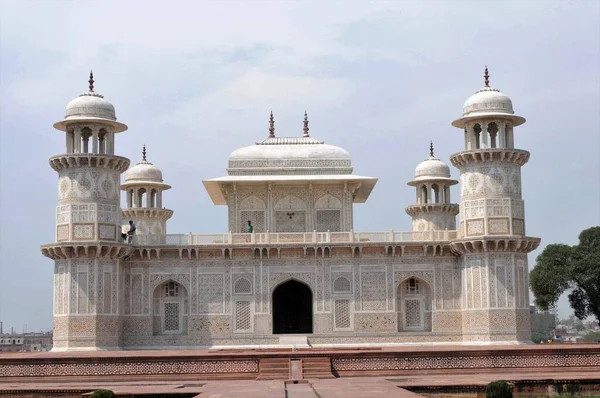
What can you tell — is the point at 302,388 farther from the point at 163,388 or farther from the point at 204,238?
the point at 204,238

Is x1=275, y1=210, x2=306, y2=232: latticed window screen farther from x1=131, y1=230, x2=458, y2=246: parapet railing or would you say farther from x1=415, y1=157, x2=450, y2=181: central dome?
x1=415, y1=157, x2=450, y2=181: central dome

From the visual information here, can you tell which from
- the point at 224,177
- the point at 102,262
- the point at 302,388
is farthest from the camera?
the point at 224,177

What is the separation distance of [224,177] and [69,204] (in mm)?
5358

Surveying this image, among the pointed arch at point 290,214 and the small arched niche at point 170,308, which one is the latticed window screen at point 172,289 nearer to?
the small arched niche at point 170,308

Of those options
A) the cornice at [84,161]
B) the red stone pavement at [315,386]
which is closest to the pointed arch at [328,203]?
the cornice at [84,161]

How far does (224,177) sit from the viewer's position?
28953 mm

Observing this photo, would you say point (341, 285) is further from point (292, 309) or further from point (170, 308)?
point (170, 308)

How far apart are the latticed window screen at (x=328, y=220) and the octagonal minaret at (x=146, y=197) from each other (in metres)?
7.38

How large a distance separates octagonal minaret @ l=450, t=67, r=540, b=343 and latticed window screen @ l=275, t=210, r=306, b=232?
5.05 metres

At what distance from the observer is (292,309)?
93.7ft

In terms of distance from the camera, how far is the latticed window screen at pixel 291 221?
2877 cm

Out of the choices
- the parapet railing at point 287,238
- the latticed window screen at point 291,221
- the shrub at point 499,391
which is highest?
the latticed window screen at point 291,221

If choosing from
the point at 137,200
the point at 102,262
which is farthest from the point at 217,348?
the point at 137,200

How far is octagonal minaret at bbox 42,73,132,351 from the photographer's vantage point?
2505 cm
